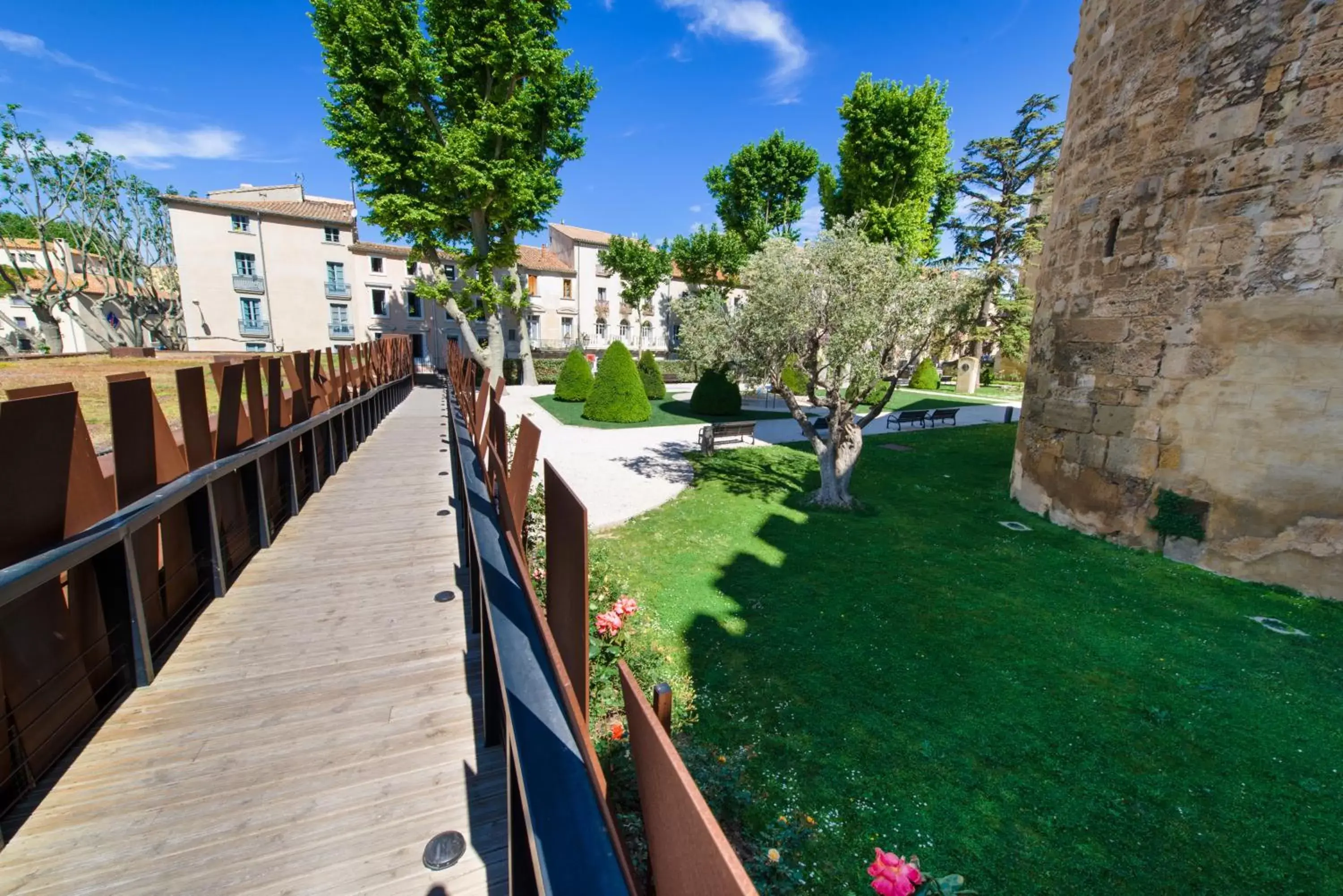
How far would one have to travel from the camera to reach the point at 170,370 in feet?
40.8

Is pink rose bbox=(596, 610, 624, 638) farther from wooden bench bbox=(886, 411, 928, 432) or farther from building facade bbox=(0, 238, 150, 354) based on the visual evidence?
building facade bbox=(0, 238, 150, 354)

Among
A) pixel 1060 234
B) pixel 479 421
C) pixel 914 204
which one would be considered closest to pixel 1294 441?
pixel 1060 234

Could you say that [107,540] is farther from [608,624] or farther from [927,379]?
[927,379]

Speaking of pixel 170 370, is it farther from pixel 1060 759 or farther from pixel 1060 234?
pixel 1060 234

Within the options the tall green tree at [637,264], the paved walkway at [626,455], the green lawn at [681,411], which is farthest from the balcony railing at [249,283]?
the tall green tree at [637,264]

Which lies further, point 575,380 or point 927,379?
point 927,379

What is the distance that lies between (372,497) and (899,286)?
817cm

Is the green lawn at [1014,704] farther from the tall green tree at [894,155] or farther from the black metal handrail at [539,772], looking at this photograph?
the tall green tree at [894,155]

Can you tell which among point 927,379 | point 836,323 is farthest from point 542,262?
point 836,323

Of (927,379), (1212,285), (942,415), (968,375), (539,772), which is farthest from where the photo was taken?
(968,375)

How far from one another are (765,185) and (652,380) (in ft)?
59.1

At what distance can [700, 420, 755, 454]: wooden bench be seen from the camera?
45.4ft

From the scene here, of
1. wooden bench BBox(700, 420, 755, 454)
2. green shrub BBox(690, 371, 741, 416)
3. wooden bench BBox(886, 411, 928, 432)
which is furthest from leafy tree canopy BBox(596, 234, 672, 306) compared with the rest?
wooden bench BBox(700, 420, 755, 454)

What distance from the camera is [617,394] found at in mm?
17859
